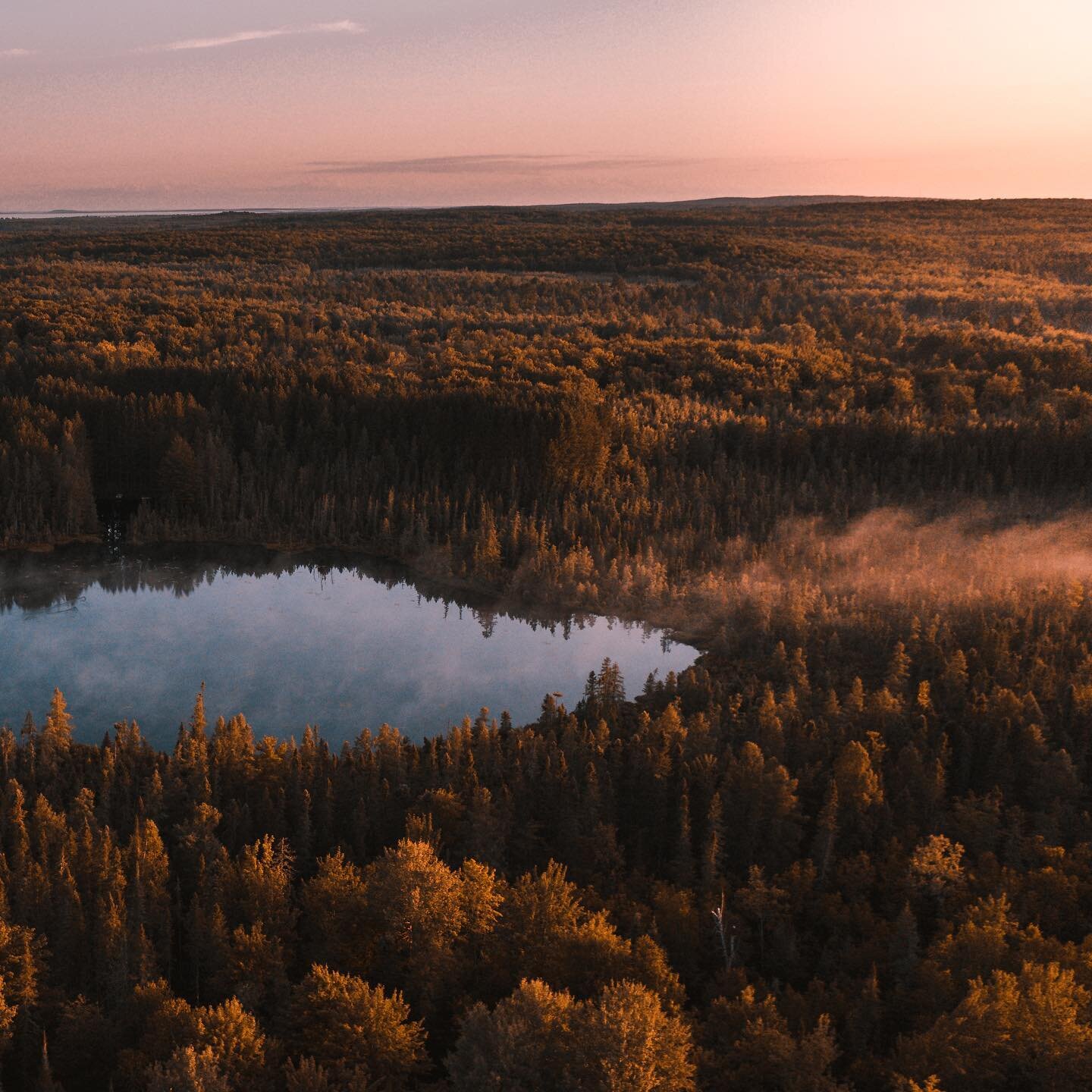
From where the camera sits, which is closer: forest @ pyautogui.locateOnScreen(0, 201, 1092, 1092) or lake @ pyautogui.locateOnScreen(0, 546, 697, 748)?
forest @ pyautogui.locateOnScreen(0, 201, 1092, 1092)

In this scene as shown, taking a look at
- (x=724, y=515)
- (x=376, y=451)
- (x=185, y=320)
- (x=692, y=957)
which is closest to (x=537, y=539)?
(x=724, y=515)

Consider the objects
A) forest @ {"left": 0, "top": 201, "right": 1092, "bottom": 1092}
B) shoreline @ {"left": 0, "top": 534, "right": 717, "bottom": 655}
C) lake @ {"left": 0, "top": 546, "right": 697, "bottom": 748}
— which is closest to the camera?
forest @ {"left": 0, "top": 201, "right": 1092, "bottom": 1092}

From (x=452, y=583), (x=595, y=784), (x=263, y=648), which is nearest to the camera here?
(x=595, y=784)

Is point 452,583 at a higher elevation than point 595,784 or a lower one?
lower

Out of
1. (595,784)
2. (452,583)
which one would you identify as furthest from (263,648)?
(595,784)

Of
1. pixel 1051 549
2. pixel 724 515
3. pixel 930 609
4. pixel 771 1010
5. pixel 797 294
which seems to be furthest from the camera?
pixel 797 294

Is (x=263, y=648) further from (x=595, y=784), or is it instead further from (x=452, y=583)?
(x=595, y=784)

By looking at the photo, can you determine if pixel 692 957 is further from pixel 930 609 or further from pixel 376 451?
pixel 376 451
